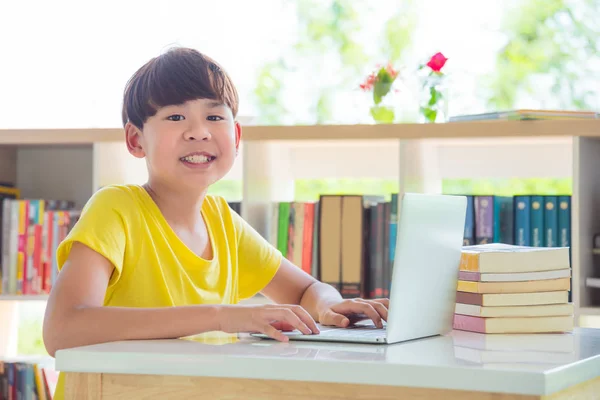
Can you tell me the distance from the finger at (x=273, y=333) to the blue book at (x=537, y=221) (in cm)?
142

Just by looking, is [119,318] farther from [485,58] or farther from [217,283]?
[485,58]

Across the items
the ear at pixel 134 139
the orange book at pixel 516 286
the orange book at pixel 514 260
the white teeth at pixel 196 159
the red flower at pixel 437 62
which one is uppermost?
the red flower at pixel 437 62

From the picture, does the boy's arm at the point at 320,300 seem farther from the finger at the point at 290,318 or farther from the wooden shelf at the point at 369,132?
the wooden shelf at the point at 369,132

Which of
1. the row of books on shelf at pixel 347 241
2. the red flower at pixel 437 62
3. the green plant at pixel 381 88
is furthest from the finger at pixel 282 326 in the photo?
the red flower at pixel 437 62

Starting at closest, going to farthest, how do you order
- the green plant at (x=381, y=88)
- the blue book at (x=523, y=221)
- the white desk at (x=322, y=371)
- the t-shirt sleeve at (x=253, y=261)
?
the white desk at (x=322, y=371), the t-shirt sleeve at (x=253, y=261), the blue book at (x=523, y=221), the green plant at (x=381, y=88)

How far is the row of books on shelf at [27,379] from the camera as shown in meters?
2.62

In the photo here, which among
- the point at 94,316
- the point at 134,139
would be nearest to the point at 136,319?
the point at 94,316

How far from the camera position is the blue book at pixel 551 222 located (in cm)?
236

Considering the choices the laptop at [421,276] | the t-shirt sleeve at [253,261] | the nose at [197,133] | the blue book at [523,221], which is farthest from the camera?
the blue book at [523,221]

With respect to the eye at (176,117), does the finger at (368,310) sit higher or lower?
lower

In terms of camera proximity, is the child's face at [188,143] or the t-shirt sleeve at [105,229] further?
the child's face at [188,143]

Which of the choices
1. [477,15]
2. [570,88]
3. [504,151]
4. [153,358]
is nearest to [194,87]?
[153,358]

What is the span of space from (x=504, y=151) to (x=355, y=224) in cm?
61

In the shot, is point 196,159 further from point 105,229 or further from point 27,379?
point 27,379
